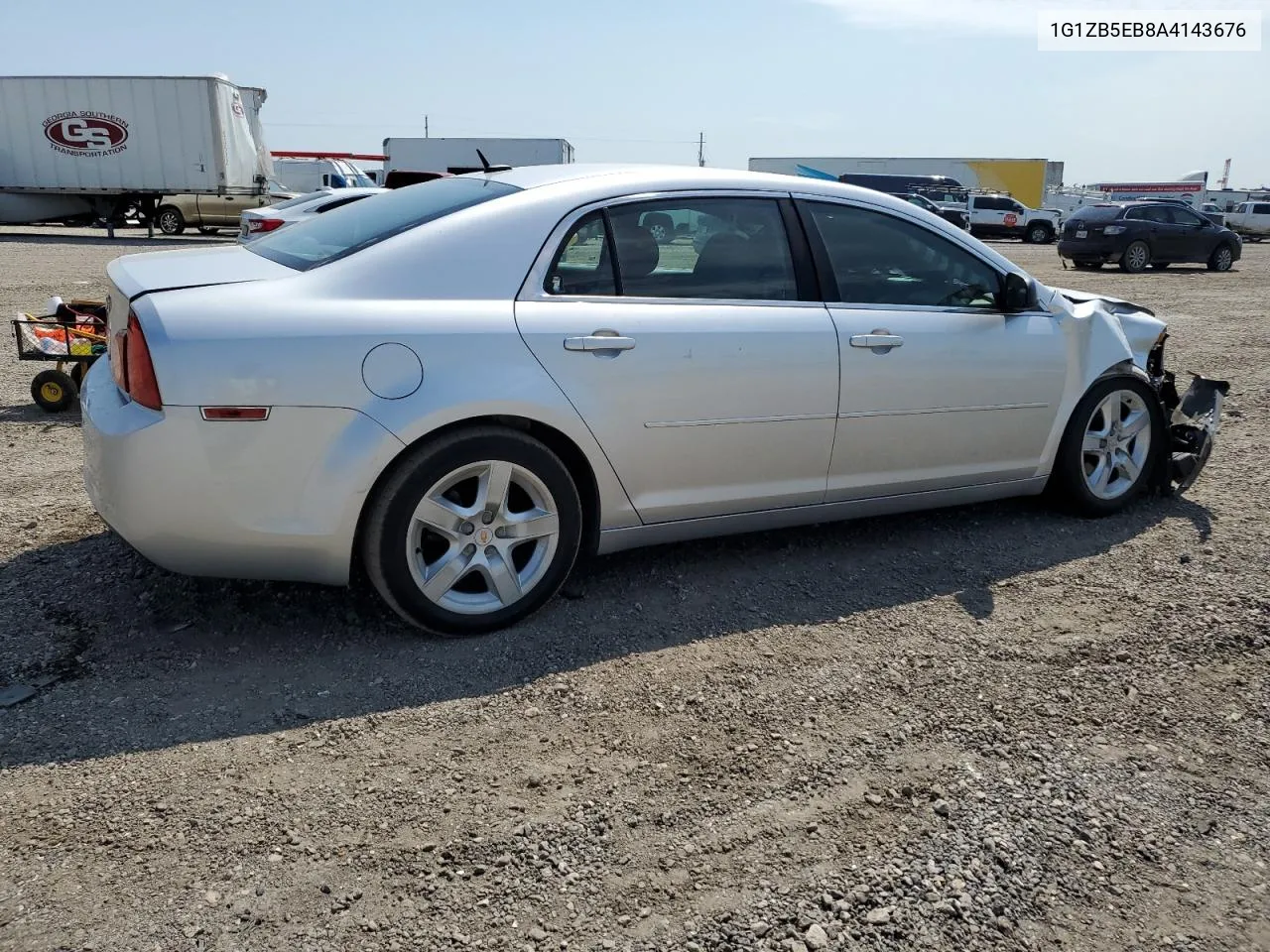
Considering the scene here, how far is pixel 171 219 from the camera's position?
87.5 ft

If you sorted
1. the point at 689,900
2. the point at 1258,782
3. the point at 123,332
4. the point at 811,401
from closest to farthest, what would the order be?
the point at 689,900, the point at 1258,782, the point at 123,332, the point at 811,401

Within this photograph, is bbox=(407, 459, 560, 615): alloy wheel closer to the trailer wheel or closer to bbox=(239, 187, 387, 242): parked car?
bbox=(239, 187, 387, 242): parked car

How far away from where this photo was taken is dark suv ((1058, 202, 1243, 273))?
846 inches

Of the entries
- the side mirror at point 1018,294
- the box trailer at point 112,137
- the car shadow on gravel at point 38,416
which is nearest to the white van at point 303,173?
the box trailer at point 112,137

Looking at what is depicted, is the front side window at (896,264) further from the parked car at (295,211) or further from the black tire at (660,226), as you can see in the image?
the parked car at (295,211)

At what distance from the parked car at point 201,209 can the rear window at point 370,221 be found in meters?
24.5

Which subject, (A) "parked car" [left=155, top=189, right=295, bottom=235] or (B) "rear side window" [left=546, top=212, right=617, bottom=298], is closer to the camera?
(B) "rear side window" [left=546, top=212, right=617, bottom=298]

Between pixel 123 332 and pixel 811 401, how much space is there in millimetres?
2398

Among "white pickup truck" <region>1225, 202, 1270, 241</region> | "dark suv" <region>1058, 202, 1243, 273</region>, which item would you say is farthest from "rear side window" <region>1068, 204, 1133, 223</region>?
"white pickup truck" <region>1225, 202, 1270, 241</region>

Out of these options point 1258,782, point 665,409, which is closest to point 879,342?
point 665,409

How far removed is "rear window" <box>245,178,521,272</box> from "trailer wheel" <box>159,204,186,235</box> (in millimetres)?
25191

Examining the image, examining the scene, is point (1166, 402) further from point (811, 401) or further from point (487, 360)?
point (487, 360)

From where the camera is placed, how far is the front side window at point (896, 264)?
4188 mm

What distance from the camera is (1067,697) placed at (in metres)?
3.28
